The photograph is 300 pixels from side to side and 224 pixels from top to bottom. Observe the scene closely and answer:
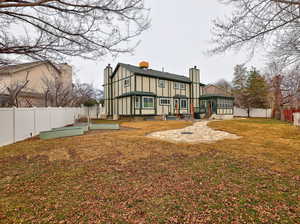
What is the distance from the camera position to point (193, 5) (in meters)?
6.71

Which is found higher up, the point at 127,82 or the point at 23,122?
the point at 127,82

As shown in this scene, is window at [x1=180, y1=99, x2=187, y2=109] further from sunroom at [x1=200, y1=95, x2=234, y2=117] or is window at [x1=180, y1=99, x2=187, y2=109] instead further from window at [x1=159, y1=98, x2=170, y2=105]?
sunroom at [x1=200, y1=95, x2=234, y2=117]

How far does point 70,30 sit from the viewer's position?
457cm

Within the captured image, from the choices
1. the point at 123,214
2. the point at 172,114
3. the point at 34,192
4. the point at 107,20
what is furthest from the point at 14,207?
→ the point at 172,114

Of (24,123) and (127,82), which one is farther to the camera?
(127,82)

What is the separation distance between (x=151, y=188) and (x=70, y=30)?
209 inches

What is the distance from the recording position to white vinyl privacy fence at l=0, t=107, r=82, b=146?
19.0 feet

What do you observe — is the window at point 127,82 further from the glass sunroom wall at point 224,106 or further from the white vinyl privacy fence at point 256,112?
the white vinyl privacy fence at point 256,112

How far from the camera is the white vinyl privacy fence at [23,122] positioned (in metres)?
5.78

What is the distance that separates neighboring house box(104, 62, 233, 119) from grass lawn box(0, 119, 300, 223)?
13.0 metres

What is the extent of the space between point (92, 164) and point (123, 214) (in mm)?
2287

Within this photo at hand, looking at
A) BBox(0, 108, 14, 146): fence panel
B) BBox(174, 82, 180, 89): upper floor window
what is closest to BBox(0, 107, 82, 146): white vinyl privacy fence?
BBox(0, 108, 14, 146): fence panel

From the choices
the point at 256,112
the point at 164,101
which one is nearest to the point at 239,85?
the point at 256,112

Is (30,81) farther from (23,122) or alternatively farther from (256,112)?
(256,112)
